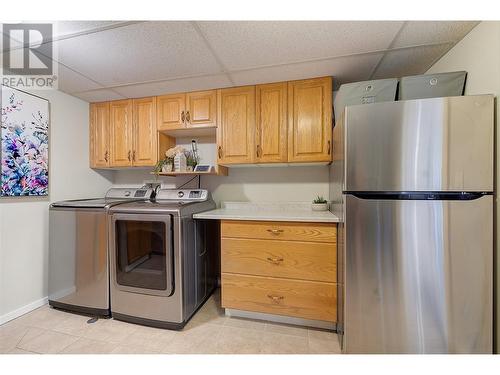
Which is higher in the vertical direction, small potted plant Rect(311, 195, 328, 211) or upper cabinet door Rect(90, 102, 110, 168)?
upper cabinet door Rect(90, 102, 110, 168)

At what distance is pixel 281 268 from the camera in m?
1.56

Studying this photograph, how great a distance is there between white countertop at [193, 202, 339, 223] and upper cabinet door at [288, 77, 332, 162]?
512mm

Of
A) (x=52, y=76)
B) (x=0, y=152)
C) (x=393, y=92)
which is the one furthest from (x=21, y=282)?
(x=393, y=92)

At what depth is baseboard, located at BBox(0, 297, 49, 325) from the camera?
5.32 feet

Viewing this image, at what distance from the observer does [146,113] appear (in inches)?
85.0

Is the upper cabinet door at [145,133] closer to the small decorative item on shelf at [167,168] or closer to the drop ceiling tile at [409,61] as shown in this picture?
the small decorative item on shelf at [167,168]

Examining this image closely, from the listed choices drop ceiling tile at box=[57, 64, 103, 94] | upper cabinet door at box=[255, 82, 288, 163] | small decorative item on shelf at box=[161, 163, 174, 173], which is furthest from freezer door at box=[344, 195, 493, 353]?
drop ceiling tile at box=[57, 64, 103, 94]

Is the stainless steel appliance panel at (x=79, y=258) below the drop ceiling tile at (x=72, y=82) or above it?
below

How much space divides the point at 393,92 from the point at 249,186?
1499 millimetres

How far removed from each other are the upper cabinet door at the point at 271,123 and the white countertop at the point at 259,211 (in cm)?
52

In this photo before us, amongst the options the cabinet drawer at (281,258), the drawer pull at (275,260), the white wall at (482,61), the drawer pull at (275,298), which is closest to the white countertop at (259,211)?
the cabinet drawer at (281,258)

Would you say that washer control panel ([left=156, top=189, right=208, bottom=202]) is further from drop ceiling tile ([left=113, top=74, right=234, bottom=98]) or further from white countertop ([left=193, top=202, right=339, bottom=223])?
drop ceiling tile ([left=113, top=74, right=234, bottom=98])

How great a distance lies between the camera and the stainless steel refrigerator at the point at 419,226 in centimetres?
107
